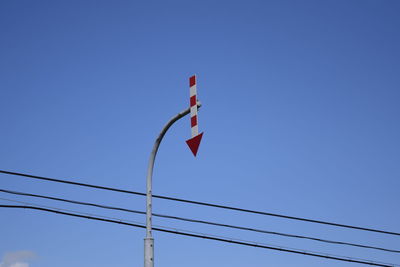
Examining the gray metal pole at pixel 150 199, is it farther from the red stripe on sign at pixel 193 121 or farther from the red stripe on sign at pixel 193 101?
the red stripe on sign at pixel 193 121

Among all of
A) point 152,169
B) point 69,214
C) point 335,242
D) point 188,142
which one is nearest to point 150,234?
point 152,169

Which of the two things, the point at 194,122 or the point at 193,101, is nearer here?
the point at 194,122

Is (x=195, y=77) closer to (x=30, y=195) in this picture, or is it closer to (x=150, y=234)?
(x=150, y=234)

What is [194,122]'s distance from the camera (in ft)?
28.2

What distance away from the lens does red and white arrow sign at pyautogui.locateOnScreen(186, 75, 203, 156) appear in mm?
8314

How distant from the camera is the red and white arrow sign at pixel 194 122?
27.3 feet

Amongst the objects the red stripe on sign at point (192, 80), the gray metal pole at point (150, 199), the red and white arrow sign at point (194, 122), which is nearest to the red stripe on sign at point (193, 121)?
the red and white arrow sign at point (194, 122)

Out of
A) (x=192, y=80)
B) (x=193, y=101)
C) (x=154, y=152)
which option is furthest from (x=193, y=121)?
(x=154, y=152)

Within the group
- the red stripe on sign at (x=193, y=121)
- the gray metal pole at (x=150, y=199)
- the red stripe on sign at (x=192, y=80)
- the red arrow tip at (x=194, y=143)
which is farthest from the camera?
the red stripe on sign at (x=192, y=80)

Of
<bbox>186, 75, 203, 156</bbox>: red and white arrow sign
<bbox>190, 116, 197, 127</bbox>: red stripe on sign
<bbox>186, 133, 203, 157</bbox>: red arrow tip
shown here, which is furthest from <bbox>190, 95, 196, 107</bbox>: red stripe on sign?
<bbox>186, 133, 203, 157</bbox>: red arrow tip

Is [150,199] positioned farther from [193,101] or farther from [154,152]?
[193,101]

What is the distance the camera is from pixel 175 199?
1612 centimetres

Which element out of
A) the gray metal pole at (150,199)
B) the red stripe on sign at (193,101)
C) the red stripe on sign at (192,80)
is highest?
the red stripe on sign at (192,80)

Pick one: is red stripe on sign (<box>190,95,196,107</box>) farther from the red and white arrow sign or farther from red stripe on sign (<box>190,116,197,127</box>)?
red stripe on sign (<box>190,116,197,127</box>)
